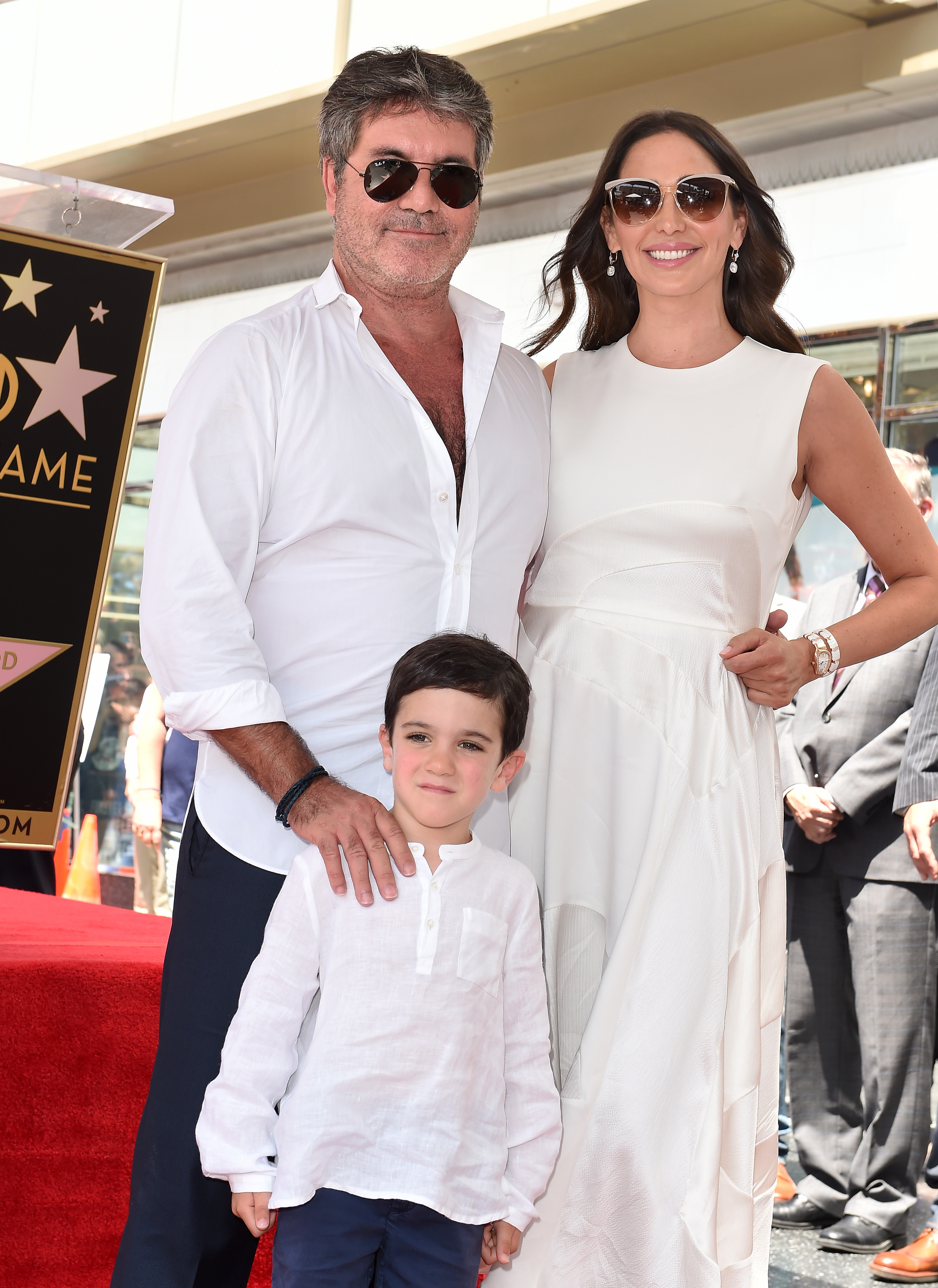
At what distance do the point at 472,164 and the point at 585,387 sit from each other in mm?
422

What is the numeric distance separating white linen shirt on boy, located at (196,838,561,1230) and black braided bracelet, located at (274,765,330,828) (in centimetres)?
6

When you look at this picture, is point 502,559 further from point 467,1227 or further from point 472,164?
point 467,1227

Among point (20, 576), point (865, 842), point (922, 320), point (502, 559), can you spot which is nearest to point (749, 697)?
point (502, 559)

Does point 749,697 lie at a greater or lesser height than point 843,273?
lesser

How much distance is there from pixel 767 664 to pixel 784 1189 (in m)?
2.61

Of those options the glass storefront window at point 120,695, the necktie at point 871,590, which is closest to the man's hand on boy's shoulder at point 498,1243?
the necktie at point 871,590

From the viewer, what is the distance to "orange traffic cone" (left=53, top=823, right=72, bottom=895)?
7602mm

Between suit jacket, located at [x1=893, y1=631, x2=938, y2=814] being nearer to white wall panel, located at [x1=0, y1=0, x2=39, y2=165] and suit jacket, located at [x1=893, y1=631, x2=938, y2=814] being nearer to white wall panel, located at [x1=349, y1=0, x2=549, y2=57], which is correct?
white wall panel, located at [x1=349, y1=0, x2=549, y2=57]

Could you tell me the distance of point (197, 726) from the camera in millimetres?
1756

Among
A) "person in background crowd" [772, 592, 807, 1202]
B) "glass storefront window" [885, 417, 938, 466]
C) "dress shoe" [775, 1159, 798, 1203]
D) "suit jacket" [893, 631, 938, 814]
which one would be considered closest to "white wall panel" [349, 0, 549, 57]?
"glass storefront window" [885, 417, 938, 466]

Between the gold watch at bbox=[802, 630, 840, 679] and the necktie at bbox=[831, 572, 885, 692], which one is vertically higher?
the necktie at bbox=[831, 572, 885, 692]

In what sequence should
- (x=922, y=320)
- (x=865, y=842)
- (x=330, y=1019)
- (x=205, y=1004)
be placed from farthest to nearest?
(x=922, y=320) → (x=865, y=842) → (x=205, y=1004) → (x=330, y=1019)

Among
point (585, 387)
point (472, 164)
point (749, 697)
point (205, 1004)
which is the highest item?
point (472, 164)

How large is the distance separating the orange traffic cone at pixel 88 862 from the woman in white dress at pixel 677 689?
6.97 metres
